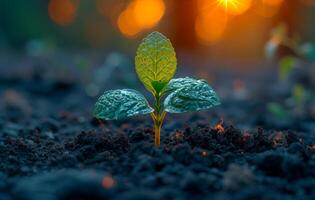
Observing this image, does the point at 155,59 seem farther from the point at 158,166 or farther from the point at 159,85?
the point at 158,166

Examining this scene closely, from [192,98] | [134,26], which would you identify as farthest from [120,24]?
[192,98]

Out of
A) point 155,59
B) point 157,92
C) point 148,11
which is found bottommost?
point 157,92

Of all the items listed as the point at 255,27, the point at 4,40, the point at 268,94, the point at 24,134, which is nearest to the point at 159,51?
the point at 24,134

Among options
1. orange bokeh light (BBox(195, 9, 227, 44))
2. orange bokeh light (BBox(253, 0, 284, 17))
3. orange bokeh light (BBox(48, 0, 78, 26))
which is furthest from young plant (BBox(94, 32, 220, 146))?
orange bokeh light (BBox(48, 0, 78, 26))

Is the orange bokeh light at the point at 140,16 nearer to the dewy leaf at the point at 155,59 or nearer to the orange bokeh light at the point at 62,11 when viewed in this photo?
the orange bokeh light at the point at 62,11

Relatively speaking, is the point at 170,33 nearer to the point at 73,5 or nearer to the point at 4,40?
the point at 73,5

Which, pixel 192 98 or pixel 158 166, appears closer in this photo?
pixel 158 166
